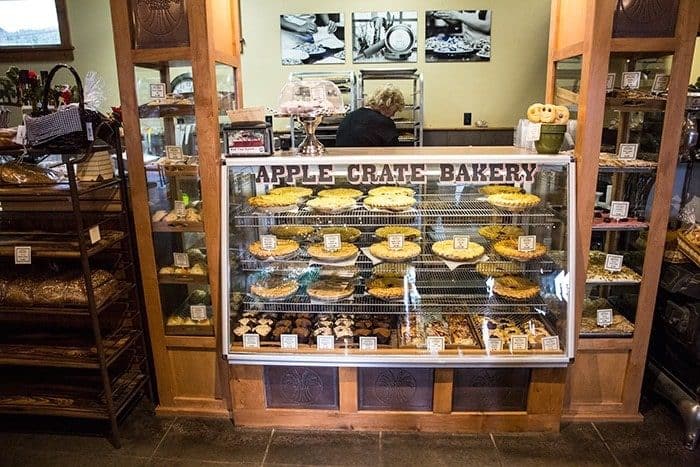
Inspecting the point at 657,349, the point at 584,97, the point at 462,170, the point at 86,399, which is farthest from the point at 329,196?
the point at 657,349

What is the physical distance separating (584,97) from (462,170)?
0.63 meters

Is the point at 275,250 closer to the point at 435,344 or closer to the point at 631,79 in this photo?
the point at 435,344

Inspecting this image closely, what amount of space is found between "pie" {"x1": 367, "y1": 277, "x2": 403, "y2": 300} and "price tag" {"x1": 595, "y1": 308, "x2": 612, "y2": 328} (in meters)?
1.03

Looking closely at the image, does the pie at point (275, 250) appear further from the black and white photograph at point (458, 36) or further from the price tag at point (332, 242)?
the black and white photograph at point (458, 36)

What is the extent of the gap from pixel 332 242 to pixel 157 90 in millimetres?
1151

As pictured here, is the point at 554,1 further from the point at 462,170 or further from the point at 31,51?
the point at 31,51

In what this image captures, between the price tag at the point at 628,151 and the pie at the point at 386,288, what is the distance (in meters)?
1.27

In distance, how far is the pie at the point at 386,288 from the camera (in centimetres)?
252

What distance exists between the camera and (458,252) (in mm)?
2457

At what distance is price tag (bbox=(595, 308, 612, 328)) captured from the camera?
251cm

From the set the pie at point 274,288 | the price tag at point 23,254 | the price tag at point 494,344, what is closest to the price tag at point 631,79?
the price tag at point 494,344

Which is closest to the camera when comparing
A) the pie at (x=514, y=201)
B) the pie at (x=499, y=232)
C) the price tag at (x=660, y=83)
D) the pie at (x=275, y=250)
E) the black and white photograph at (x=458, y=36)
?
→ the price tag at (x=660, y=83)

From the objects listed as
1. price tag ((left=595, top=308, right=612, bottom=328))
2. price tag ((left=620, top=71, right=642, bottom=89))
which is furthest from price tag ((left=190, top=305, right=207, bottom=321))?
price tag ((left=620, top=71, right=642, bottom=89))

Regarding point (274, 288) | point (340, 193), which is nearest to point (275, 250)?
point (274, 288)
